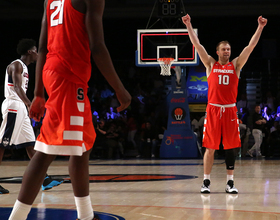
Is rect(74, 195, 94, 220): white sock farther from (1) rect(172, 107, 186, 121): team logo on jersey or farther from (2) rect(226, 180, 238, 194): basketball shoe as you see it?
(1) rect(172, 107, 186, 121): team logo on jersey

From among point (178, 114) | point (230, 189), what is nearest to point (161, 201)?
point (230, 189)

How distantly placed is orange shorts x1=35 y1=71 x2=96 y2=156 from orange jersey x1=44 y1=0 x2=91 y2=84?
0.16 feet

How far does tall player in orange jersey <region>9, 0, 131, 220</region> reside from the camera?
2.20 meters

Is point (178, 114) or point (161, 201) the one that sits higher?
point (178, 114)

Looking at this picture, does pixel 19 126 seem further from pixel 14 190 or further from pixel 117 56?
pixel 117 56

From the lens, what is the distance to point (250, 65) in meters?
18.0

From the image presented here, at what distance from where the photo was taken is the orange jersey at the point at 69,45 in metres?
2.28

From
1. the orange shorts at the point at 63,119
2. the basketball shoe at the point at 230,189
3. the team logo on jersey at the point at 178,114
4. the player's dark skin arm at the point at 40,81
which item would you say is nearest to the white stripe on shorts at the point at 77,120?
the orange shorts at the point at 63,119

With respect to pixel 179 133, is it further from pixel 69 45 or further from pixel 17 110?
pixel 69 45

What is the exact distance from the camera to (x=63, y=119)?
7.28 ft

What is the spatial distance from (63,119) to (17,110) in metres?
2.86

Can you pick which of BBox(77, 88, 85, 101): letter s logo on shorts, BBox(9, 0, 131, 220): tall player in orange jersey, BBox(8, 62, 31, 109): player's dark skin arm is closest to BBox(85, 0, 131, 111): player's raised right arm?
BBox(9, 0, 131, 220): tall player in orange jersey

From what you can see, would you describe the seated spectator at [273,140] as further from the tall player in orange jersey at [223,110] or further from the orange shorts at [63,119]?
the orange shorts at [63,119]

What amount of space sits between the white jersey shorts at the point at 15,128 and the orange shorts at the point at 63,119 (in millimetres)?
2690
